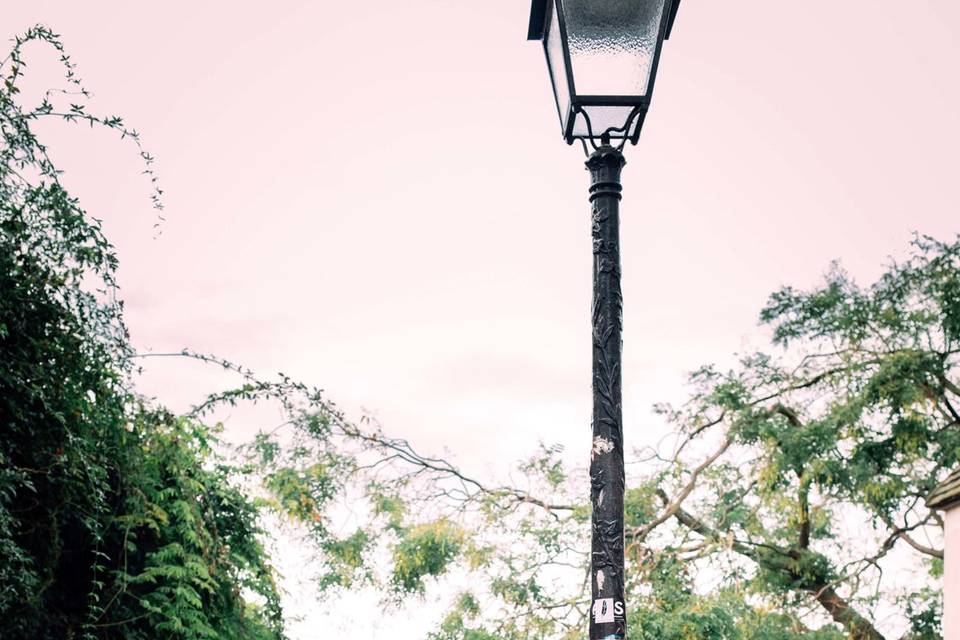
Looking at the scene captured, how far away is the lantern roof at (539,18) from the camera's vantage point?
4582mm

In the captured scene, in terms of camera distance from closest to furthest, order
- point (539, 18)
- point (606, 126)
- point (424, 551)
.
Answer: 1. point (606, 126)
2. point (539, 18)
3. point (424, 551)

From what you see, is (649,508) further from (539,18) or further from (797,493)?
(539,18)

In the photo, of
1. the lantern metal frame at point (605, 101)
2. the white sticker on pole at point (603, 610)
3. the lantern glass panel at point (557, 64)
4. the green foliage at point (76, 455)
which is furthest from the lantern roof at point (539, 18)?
the green foliage at point (76, 455)

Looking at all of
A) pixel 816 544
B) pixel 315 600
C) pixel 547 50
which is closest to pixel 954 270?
pixel 816 544

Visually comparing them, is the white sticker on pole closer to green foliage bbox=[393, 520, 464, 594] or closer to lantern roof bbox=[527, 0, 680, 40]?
lantern roof bbox=[527, 0, 680, 40]

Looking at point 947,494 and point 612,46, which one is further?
point 947,494

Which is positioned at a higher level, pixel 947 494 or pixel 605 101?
pixel 947 494

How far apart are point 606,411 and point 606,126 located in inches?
47.9

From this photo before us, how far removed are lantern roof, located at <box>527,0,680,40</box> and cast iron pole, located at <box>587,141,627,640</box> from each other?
65 cm

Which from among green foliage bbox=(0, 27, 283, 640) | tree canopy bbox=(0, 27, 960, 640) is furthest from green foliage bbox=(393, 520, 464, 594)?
green foliage bbox=(0, 27, 283, 640)

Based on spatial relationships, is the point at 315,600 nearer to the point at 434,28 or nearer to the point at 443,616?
the point at 443,616

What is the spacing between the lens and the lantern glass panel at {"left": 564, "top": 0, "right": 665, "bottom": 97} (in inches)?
169

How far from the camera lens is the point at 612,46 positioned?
14.2 feet

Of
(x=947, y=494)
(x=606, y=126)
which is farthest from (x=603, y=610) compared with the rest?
(x=947, y=494)
